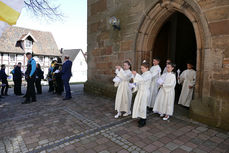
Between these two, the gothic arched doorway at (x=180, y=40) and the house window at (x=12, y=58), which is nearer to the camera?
the gothic arched doorway at (x=180, y=40)

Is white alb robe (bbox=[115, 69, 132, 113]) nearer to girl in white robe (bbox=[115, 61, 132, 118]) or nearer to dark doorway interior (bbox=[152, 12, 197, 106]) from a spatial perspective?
girl in white robe (bbox=[115, 61, 132, 118])

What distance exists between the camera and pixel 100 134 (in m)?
3.26

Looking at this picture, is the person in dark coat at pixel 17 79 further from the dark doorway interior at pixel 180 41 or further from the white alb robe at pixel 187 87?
the white alb robe at pixel 187 87

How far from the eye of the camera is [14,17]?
2.08m

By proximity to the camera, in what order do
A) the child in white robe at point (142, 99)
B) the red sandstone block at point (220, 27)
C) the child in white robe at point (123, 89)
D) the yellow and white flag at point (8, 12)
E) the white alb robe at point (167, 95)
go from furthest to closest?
the child in white robe at point (123, 89) → the white alb robe at point (167, 95) → the child in white robe at point (142, 99) → the red sandstone block at point (220, 27) → the yellow and white flag at point (8, 12)

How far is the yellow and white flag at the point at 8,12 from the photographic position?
78.2 inches

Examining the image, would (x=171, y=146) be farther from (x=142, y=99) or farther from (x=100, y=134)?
(x=100, y=134)

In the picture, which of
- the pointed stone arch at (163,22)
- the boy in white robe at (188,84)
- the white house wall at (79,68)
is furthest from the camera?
the white house wall at (79,68)

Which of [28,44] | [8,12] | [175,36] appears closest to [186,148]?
[8,12]

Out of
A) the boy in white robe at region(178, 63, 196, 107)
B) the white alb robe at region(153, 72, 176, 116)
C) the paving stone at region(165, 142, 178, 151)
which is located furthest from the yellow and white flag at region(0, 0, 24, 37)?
the boy in white robe at region(178, 63, 196, 107)

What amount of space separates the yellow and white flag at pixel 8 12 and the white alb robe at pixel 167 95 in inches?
136

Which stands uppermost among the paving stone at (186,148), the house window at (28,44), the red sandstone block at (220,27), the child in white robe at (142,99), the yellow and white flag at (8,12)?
the house window at (28,44)

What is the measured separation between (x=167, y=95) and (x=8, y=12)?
3686mm

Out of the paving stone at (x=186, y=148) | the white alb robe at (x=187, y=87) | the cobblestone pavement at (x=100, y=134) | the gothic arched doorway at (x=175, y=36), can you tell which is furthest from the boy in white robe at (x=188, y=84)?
the paving stone at (x=186, y=148)
